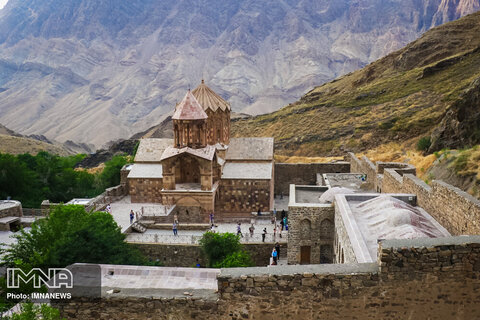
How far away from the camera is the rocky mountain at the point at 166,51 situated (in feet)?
401

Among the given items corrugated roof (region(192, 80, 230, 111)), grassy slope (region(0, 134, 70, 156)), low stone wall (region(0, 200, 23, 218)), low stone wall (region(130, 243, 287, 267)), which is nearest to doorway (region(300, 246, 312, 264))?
low stone wall (region(130, 243, 287, 267))

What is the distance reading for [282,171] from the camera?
28484 mm

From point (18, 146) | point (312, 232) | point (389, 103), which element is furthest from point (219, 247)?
point (18, 146)

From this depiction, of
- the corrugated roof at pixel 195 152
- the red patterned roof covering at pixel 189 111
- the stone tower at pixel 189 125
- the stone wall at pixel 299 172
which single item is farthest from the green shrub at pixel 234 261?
the stone wall at pixel 299 172

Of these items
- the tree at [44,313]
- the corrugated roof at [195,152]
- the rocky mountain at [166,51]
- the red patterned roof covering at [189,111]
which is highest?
the rocky mountain at [166,51]

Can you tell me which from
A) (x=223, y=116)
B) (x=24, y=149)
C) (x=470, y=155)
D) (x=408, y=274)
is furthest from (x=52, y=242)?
(x=24, y=149)

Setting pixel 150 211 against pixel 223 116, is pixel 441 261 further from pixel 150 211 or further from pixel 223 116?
pixel 223 116

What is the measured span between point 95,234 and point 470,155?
15237mm

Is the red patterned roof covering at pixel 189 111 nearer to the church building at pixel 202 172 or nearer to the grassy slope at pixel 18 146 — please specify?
the church building at pixel 202 172

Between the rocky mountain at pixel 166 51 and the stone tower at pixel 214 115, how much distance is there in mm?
78340

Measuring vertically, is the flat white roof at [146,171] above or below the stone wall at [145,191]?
above

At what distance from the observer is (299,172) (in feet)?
93.4

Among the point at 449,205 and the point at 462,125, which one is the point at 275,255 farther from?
the point at 462,125

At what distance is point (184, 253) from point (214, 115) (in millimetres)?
10127
